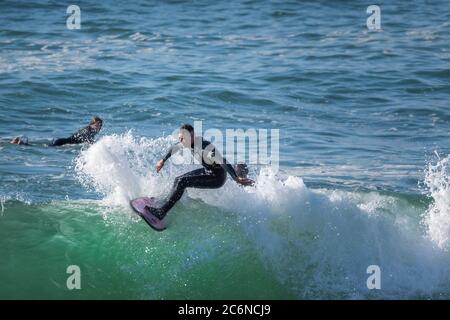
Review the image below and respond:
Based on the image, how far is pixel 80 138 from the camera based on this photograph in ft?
50.7

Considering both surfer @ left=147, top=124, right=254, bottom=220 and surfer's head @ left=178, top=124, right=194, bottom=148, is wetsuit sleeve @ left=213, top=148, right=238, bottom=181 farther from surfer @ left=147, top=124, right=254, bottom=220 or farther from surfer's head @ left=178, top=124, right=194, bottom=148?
surfer's head @ left=178, top=124, right=194, bottom=148

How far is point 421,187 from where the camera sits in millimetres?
14570

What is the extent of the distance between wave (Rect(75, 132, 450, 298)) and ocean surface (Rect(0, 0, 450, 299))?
22 millimetres

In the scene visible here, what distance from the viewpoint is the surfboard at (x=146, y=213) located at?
10.7 metres

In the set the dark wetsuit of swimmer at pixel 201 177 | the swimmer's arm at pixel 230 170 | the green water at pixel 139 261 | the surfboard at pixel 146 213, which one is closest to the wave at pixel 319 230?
the green water at pixel 139 261

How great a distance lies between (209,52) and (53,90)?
222 inches

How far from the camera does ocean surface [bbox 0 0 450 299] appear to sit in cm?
1088

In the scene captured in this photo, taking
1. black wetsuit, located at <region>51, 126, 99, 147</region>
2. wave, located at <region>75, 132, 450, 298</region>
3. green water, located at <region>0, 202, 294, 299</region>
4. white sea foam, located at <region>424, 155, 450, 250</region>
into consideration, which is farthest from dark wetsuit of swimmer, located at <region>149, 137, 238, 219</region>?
black wetsuit, located at <region>51, 126, 99, 147</region>

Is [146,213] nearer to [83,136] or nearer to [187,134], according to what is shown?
[187,134]

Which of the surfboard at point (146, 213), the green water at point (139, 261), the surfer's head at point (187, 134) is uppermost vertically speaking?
the surfer's head at point (187, 134)

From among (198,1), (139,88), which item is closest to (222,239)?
(139,88)

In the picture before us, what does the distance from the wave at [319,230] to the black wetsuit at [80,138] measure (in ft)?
12.3

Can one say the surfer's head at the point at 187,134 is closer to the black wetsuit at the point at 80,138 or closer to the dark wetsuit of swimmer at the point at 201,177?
the dark wetsuit of swimmer at the point at 201,177

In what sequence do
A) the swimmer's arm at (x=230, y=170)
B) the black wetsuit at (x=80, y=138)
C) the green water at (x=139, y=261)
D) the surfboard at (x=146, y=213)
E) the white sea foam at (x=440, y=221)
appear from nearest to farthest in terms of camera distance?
the swimmer's arm at (x=230, y=170), the green water at (x=139, y=261), the surfboard at (x=146, y=213), the white sea foam at (x=440, y=221), the black wetsuit at (x=80, y=138)
